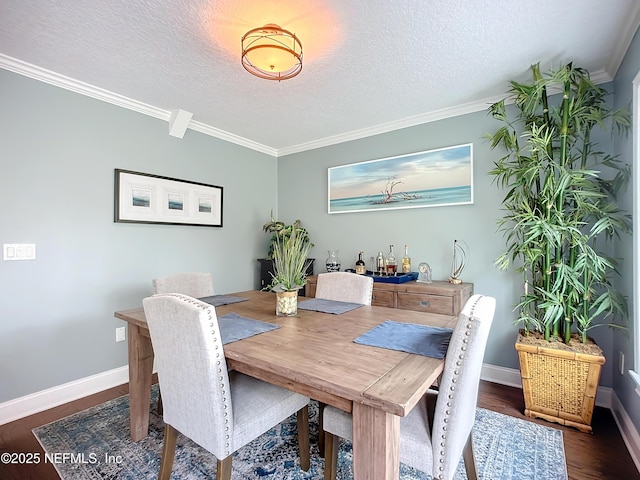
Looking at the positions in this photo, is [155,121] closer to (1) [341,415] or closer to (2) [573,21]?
(1) [341,415]

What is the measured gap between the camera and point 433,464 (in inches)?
44.3

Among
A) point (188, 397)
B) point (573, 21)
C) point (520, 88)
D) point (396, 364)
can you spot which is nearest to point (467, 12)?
point (573, 21)

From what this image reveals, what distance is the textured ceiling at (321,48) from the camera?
166 centimetres

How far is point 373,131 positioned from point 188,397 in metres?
2.98

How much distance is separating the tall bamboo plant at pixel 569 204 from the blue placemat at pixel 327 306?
4.00 feet

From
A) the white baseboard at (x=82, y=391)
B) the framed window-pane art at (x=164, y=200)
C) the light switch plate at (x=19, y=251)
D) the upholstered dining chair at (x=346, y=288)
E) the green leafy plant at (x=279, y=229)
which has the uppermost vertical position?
the framed window-pane art at (x=164, y=200)

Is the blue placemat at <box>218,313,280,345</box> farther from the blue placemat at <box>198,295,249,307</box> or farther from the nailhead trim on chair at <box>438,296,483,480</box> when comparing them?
the nailhead trim on chair at <box>438,296,483,480</box>

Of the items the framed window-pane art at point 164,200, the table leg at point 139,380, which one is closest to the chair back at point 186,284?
the table leg at point 139,380

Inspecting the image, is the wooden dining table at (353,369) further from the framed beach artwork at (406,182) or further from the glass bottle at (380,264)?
the framed beach artwork at (406,182)

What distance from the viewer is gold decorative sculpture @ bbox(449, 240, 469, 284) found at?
2857 mm

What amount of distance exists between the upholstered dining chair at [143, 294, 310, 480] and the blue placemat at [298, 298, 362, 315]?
550 mm

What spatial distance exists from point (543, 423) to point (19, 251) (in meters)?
3.72

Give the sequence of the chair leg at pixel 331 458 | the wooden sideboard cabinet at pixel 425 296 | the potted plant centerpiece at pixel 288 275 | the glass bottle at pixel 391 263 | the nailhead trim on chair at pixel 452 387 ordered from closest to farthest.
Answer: the nailhead trim on chair at pixel 452 387, the chair leg at pixel 331 458, the potted plant centerpiece at pixel 288 275, the wooden sideboard cabinet at pixel 425 296, the glass bottle at pixel 391 263

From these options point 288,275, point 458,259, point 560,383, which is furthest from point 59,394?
point 560,383
